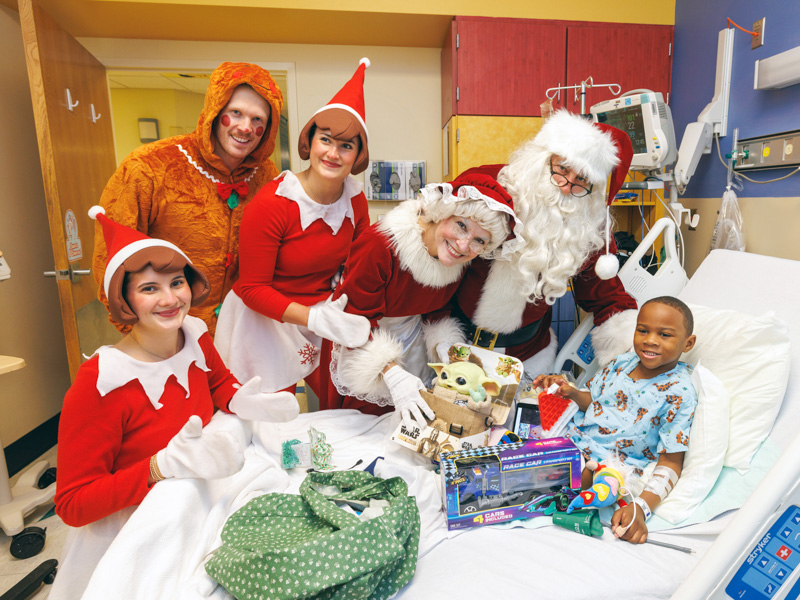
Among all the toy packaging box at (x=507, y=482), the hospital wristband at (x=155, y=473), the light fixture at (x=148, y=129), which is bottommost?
the toy packaging box at (x=507, y=482)

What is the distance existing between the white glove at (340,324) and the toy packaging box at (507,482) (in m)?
0.56

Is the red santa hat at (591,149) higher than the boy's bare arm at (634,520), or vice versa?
the red santa hat at (591,149)

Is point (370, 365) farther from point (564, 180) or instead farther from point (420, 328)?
point (564, 180)

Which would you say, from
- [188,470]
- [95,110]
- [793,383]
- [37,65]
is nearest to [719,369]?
[793,383]

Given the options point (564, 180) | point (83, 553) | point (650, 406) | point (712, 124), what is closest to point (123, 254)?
point (83, 553)

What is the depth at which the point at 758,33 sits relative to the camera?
246cm

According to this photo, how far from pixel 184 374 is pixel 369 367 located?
2.10 ft

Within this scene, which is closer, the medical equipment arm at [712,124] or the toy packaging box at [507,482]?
the toy packaging box at [507,482]

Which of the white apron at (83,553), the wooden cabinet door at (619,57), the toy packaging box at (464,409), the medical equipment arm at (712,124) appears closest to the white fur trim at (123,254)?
the white apron at (83,553)

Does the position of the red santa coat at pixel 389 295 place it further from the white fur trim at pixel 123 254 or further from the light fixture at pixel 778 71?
the light fixture at pixel 778 71

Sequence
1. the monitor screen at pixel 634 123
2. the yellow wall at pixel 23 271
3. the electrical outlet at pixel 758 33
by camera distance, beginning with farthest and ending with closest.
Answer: the yellow wall at pixel 23 271 → the monitor screen at pixel 634 123 → the electrical outlet at pixel 758 33

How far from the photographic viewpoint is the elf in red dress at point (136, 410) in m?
1.17

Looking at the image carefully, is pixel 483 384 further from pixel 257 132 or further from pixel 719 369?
pixel 257 132

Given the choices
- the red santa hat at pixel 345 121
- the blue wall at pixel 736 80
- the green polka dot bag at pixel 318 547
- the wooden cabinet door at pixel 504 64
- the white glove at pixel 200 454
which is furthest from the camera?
the wooden cabinet door at pixel 504 64
